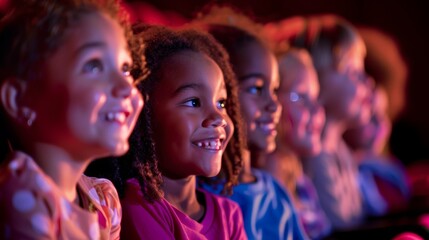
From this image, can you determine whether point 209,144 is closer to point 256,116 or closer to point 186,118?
point 186,118

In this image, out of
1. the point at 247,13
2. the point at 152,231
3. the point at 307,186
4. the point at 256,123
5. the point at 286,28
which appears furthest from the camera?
the point at 286,28

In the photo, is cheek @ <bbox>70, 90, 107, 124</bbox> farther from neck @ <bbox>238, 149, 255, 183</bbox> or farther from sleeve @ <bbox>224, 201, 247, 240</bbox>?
neck @ <bbox>238, 149, 255, 183</bbox>

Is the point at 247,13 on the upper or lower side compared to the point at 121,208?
upper

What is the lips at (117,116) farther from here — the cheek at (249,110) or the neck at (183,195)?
the cheek at (249,110)

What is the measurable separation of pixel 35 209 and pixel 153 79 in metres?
0.26

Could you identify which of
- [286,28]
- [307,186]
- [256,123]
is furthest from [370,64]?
[256,123]

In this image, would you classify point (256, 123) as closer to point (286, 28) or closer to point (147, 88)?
point (147, 88)

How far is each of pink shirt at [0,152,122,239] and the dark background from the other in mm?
1754

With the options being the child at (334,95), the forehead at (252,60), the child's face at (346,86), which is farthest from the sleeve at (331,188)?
the forehead at (252,60)

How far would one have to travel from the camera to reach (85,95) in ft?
2.14

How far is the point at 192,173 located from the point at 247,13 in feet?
1.57

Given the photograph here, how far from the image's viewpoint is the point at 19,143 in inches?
27.3

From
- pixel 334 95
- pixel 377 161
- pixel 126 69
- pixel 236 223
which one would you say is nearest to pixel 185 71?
pixel 126 69

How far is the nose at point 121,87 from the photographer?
671 mm
